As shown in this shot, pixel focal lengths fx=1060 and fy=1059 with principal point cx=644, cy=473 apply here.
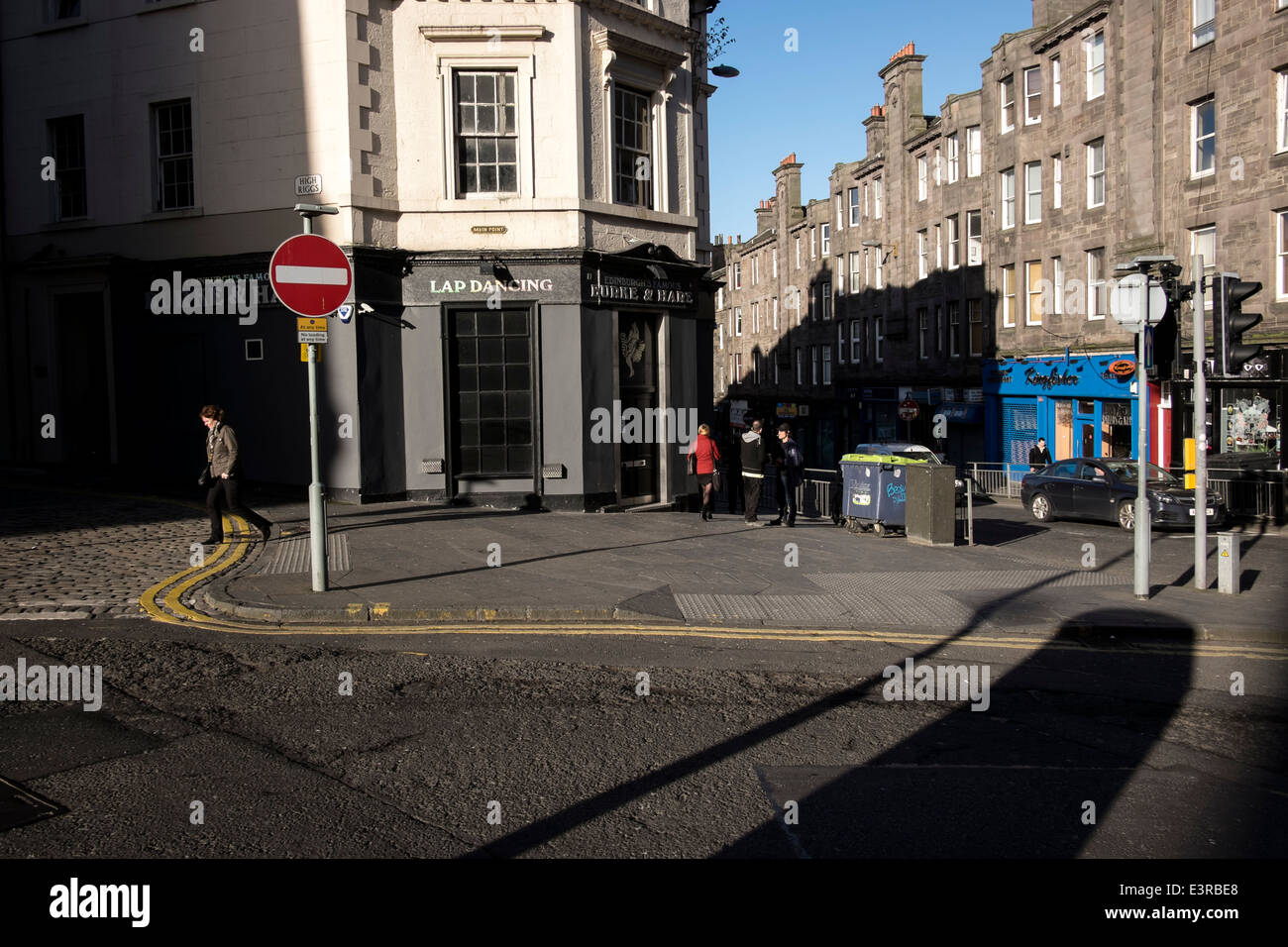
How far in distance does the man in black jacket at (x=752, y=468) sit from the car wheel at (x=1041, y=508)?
11.2 meters

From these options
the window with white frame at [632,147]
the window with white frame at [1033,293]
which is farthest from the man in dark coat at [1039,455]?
the window with white frame at [632,147]

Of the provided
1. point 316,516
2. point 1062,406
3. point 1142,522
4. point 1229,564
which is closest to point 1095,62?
point 1062,406

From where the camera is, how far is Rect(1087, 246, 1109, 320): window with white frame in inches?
1359

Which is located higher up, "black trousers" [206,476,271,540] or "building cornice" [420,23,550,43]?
"building cornice" [420,23,550,43]

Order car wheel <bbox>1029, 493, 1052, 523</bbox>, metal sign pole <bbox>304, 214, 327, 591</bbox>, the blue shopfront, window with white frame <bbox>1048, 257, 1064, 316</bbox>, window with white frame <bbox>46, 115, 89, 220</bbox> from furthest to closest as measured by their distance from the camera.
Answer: window with white frame <bbox>1048, 257, 1064, 316</bbox>, the blue shopfront, car wheel <bbox>1029, 493, 1052, 523</bbox>, window with white frame <bbox>46, 115, 89, 220</bbox>, metal sign pole <bbox>304, 214, 327, 591</bbox>

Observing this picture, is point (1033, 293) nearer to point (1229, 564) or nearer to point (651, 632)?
point (1229, 564)

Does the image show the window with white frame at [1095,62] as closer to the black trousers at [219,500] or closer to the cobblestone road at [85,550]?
the cobblestone road at [85,550]

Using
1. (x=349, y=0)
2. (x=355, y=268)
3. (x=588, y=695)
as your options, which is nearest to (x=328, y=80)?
(x=349, y=0)

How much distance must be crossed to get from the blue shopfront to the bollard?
68.5ft

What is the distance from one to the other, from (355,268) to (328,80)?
3.17 meters

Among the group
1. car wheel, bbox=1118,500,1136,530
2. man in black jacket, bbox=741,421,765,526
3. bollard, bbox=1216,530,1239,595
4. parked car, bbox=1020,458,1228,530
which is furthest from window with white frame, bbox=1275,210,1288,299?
bollard, bbox=1216,530,1239,595

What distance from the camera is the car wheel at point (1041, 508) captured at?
1027 inches

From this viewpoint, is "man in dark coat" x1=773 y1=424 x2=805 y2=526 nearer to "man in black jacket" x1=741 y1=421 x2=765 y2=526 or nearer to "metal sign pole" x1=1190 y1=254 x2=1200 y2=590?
"man in black jacket" x1=741 y1=421 x2=765 y2=526

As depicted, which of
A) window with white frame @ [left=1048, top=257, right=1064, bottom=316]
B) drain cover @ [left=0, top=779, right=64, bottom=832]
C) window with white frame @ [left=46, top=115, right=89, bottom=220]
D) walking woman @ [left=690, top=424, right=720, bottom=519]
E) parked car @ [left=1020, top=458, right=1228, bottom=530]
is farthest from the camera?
window with white frame @ [left=1048, top=257, right=1064, bottom=316]
